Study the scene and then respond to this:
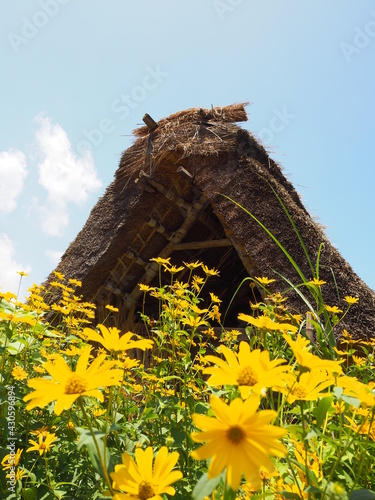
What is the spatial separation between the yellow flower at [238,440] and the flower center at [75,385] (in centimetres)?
19

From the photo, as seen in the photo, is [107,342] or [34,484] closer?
[107,342]

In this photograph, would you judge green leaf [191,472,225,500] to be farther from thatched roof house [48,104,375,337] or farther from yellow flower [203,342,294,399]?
thatched roof house [48,104,375,337]

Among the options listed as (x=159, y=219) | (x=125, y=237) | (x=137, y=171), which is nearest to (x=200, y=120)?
(x=137, y=171)

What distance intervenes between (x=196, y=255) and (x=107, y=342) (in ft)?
17.2

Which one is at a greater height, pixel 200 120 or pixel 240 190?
pixel 200 120

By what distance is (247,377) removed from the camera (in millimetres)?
543

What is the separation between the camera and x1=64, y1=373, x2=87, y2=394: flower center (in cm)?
55

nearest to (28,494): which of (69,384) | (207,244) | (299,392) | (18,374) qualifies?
(18,374)

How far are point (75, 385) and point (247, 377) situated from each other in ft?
0.82

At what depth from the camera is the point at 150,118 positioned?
5293mm

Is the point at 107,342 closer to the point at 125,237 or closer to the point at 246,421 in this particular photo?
the point at 246,421

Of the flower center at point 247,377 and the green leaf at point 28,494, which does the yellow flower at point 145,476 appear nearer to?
the flower center at point 247,377

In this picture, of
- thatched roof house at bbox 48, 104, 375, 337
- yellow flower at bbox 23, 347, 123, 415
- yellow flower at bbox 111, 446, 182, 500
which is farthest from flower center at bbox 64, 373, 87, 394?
thatched roof house at bbox 48, 104, 375, 337

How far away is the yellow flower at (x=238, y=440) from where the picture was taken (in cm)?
44
